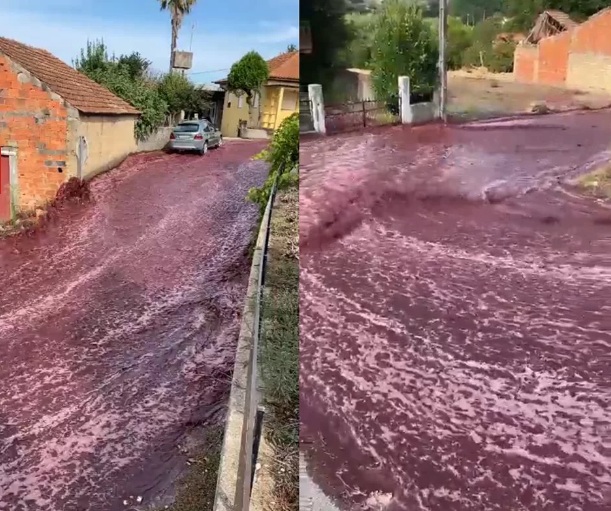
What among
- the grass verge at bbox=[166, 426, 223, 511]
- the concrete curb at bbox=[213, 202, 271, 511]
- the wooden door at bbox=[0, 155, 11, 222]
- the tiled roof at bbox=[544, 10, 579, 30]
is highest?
the tiled roof at bbox=[544, 10, 579, 30]

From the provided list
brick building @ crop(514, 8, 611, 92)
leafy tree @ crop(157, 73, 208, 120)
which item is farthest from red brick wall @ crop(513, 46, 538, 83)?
leafy tree @ crop(157, 73, 208, 120)

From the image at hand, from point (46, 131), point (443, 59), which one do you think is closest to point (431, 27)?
point (443, 59)

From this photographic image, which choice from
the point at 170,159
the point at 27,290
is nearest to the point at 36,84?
the point at 170,159

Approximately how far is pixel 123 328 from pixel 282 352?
69.0 inches

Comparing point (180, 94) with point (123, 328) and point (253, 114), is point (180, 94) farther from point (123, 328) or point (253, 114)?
point (123, 328)

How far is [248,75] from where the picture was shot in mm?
2168

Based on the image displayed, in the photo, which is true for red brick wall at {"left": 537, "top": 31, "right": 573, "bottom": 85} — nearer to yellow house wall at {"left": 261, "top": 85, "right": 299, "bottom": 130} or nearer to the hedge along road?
yellow house wall at {"left": 261, "top": 85, "right": 299, "bottom": 130}

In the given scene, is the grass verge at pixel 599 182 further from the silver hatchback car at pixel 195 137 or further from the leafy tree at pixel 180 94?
the leafy tree at pixel 180 94

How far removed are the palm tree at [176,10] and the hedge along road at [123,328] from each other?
525 millimetres

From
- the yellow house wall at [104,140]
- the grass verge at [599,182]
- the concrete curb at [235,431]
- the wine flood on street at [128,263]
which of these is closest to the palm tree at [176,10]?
the wine flood on street at [128,263]

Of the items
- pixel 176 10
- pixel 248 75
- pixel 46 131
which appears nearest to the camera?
pixel 248 75

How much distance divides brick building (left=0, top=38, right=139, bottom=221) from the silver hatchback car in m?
0.53

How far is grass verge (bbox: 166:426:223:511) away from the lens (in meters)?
1.92

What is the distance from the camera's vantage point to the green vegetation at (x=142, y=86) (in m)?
3.03
